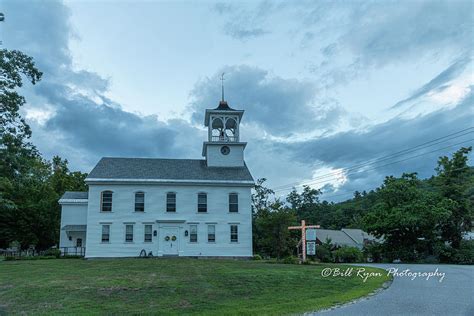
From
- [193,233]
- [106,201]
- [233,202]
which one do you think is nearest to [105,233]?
[106,201]

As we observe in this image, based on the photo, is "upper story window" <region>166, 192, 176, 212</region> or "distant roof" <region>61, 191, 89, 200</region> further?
"distant roof" <region>61, 191, 89, 200</region>

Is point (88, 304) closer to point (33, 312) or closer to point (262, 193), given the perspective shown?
point (33, 312)

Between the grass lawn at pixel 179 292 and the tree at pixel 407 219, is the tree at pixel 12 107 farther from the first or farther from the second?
the tree at pixel 407 219

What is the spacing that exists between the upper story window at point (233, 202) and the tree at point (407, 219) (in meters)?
10.4

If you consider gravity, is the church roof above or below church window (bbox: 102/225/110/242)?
above

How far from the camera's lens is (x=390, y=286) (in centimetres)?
1347

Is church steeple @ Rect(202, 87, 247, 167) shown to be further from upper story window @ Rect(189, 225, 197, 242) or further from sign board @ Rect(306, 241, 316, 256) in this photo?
sign board @ Rect(306, 241, 316, 256)

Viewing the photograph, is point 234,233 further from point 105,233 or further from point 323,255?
point 105,233

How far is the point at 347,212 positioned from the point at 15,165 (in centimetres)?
6636

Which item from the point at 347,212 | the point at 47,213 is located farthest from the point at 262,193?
the point at 347,212

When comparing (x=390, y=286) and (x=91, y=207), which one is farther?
(x=91, y=207)

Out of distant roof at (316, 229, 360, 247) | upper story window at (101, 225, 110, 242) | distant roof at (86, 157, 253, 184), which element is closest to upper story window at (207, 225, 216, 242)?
distant roof at (86, 157, 253, 184)

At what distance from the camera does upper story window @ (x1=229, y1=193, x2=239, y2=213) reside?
103ft

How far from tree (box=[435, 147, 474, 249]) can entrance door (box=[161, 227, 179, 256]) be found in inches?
782
